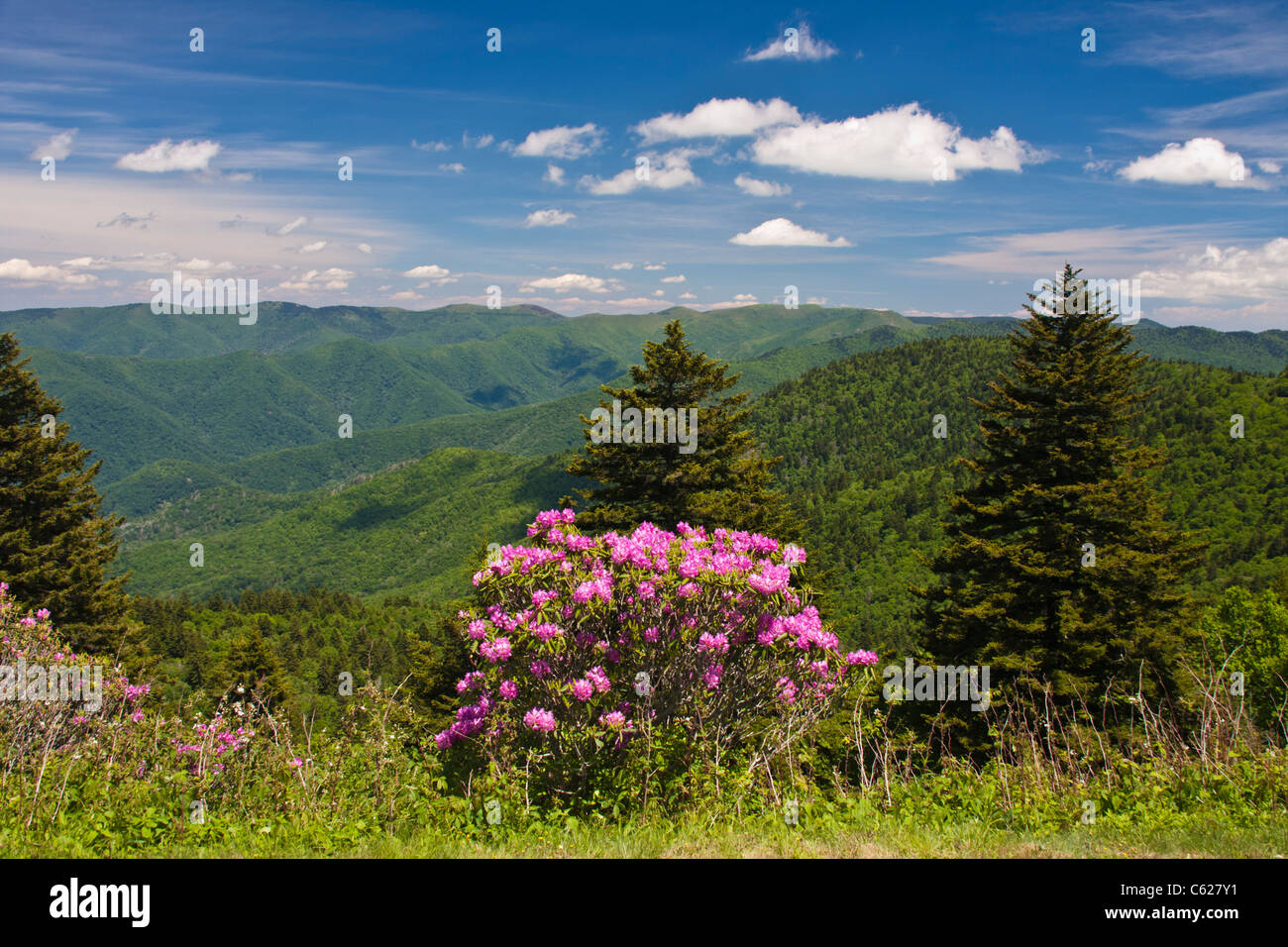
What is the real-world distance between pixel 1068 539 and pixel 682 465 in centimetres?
988

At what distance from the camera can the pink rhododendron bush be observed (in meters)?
5.84

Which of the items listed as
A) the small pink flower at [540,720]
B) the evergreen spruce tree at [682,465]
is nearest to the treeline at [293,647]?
the evergreen spruce tree at [682,465]

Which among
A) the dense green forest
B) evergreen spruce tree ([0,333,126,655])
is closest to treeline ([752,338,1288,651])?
the dense green forest

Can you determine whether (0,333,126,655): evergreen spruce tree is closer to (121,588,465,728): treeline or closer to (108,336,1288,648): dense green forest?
(121,588,465,728): treeline

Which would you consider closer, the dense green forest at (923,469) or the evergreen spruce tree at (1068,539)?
the evergreen spruce tree at (1068,539)

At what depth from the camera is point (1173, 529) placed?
66.3 feet

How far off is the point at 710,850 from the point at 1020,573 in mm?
16918

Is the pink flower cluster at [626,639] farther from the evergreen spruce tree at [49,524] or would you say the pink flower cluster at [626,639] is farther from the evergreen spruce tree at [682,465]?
the evergreen spruce tree at [49,524]

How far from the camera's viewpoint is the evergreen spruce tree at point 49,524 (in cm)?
2169

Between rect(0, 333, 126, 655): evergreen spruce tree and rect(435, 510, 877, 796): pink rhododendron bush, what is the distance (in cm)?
2224

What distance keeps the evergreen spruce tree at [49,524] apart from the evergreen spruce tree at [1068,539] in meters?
25.6

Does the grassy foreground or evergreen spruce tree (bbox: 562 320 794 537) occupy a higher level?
evergreen spruce tree (bbox: 562 320 794 537)

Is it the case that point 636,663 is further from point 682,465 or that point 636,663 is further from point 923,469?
point 923,469
